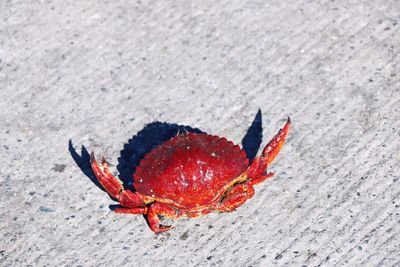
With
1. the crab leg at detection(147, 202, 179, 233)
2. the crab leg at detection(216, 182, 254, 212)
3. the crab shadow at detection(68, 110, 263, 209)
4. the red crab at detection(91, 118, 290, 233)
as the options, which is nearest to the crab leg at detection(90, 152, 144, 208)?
the red crab at detection(91, 118, 290, 233)

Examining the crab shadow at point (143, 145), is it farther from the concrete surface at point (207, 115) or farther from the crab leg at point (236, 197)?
the crab leg at point (236, 197)

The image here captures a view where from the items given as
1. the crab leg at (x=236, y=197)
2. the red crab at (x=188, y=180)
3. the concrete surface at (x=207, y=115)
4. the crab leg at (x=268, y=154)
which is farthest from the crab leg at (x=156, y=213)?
the crab leg at (x=268, y=154)

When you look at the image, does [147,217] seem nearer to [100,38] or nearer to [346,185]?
[346,185]

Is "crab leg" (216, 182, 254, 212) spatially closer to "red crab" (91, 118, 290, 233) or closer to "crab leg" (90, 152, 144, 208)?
"red crab" (91, 118, 290, 233)

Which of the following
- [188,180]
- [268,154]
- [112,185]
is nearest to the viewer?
[188,180]

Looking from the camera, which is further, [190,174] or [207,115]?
[207,115]

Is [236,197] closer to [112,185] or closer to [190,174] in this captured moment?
[190,174]

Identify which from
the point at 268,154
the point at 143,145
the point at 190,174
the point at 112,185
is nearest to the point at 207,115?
the point at 143,145
